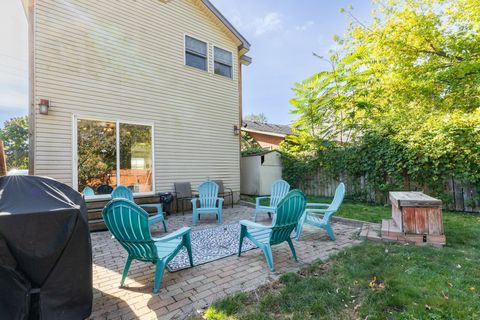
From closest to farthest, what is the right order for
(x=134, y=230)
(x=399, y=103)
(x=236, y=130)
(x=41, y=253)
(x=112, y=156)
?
1. (x=41, y=253)
2. (x=134, y=230)
3. (x=112, y=156)
4. (x=236, y=130)
5. (x=399, y=103)

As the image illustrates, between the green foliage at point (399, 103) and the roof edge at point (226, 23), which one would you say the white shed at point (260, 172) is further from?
the roof edge at point (226, 23)

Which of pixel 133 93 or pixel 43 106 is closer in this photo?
pixel 43 106

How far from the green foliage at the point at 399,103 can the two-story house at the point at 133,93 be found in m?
3.56

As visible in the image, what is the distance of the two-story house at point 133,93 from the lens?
5.59m

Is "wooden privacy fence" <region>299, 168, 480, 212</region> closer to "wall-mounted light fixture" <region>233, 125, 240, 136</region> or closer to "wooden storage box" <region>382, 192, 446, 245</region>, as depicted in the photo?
"wooden storage box" <region>382, 192, 446, 245</region>

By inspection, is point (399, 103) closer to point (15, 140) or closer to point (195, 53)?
point (195, 53)

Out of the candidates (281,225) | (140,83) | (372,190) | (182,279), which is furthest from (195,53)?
(372,190)

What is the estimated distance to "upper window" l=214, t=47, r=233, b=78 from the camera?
8.62m

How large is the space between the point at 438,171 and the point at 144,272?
7.33 m

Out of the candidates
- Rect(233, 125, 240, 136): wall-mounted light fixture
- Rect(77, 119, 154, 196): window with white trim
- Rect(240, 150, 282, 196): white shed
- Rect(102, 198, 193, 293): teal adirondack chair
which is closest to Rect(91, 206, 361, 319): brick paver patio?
Rect(102, 198, 193, 293): teal adirondack chair

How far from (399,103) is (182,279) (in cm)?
1123

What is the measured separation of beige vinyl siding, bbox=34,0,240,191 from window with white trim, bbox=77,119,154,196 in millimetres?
216

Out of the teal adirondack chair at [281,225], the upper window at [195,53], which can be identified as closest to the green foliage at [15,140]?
the upper window at [195,53]

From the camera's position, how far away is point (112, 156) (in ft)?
20.9
